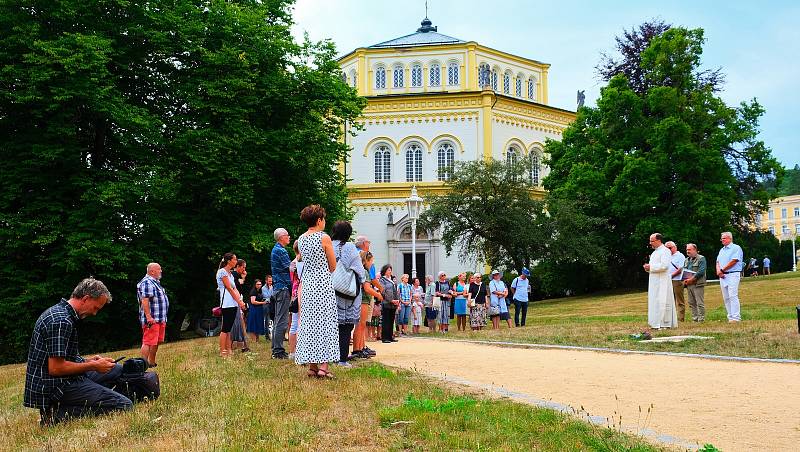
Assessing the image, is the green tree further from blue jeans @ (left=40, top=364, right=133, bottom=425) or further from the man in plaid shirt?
blue jeans @ (left=40, top=364, right=133, bottom=425)

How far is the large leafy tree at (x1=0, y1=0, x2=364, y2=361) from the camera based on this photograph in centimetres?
2205

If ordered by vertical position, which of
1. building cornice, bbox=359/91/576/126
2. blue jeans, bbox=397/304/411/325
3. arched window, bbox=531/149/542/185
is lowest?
blue jeans, bbox=397/304/411/325

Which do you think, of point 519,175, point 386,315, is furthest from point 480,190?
point 386,315

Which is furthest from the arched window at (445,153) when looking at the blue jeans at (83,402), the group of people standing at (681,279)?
the blue jeans at (83,402)

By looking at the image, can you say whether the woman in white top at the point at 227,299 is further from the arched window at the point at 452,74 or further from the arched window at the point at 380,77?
the arched window at the point at 452,74

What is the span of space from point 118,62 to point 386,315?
12842mm

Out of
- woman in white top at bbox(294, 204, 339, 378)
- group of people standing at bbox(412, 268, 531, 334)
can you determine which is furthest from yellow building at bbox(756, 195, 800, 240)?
woman in white top at bbox(294, 204, 339, 378)

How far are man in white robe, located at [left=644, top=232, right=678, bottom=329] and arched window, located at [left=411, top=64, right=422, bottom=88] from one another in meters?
38.1

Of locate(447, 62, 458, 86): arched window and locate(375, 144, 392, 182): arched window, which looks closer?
locate(375, 144, 392, 182): arched window

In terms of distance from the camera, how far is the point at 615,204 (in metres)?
38.8

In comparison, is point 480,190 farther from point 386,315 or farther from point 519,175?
point 386,315

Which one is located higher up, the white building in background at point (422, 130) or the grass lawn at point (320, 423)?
the white building in background at point (422, 130)

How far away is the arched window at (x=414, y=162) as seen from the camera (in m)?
50.7

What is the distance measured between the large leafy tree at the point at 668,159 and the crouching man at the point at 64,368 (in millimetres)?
33594
